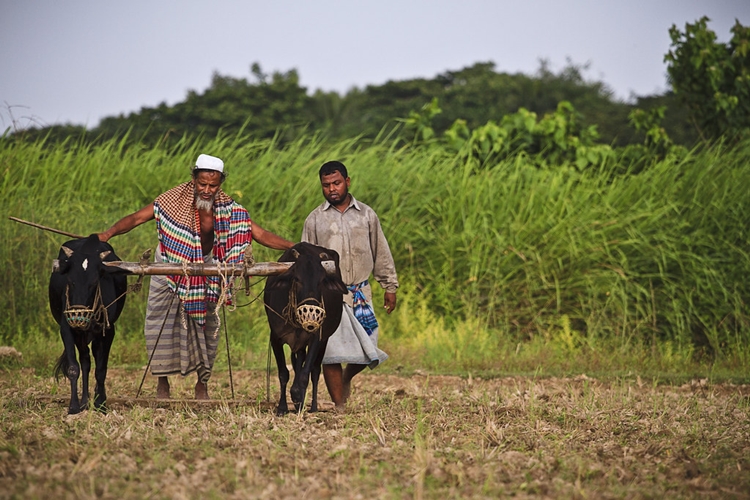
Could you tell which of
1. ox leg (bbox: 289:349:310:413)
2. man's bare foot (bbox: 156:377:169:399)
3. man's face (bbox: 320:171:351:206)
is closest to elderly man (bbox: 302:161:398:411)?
man's face (bbox: 320:171:351:206)

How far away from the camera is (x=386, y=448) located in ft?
17.7

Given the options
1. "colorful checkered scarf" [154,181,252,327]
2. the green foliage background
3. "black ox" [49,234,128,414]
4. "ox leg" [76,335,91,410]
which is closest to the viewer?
"black ox" [49,234,128,414]

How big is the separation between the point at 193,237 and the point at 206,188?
→ 0.36m

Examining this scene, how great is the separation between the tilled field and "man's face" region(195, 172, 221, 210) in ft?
4.55

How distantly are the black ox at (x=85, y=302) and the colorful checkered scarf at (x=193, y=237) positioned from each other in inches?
17.7

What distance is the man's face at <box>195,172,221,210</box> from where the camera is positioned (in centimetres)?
686

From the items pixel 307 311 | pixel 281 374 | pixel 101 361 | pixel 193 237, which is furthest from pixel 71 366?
pixel 307 311

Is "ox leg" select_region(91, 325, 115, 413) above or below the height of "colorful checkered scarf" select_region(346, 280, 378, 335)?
below

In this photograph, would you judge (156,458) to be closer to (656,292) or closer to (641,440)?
(641,440)

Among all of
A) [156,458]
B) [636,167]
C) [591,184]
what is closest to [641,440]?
[156,458]

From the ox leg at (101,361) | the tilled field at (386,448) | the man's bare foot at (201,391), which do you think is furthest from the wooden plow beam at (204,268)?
the man's bare foot at (201,391)

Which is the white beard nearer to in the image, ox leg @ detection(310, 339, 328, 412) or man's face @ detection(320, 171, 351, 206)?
man's face @ detection(320, 171, 351, 206)

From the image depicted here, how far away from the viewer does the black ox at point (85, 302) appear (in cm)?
626

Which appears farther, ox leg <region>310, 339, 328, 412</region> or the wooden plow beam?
ox leg <region>310, 339, 328, 412</region>
